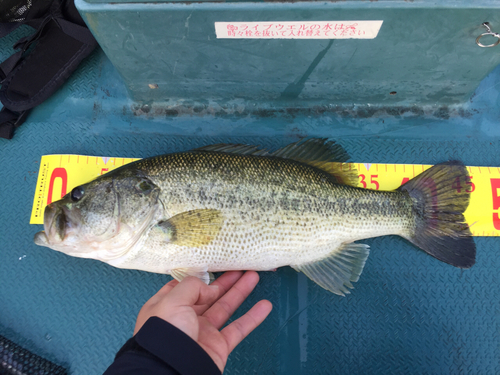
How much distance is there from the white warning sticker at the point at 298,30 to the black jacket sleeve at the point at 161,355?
1.51 metres

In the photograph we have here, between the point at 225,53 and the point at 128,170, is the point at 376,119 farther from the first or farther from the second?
the point at 128,170

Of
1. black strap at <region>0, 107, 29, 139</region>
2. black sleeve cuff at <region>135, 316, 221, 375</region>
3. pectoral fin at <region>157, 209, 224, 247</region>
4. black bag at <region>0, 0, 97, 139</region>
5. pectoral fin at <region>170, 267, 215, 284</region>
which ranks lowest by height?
black sleeve cuff at <region>135, 316, 221, 375</region>

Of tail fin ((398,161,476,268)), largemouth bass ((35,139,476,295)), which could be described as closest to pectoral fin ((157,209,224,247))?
largemouth bass ((35,139,476,295))

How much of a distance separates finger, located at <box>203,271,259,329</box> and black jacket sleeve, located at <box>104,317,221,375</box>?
404 mm

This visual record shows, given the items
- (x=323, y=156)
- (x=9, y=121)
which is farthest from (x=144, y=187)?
(x=9, y=121)

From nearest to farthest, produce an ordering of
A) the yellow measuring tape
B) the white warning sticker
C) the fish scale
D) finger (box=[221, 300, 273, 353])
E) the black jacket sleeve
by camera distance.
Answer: the black jacket sleeve → finger (box=[221, 300, 273, 353]) → the white warning sticker → the fish scale → the yellow measuring tape

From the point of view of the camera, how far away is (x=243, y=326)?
5.26ft

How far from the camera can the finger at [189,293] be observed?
137cm

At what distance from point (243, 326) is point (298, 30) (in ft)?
5.38

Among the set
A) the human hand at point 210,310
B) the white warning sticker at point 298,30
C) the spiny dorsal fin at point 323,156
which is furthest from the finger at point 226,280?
the white warning sticker at point 298,30

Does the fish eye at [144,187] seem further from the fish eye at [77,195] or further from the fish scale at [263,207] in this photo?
the fish eye at [77,195]

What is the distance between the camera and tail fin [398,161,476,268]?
192cm

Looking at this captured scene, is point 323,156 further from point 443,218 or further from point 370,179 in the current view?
point 443,218

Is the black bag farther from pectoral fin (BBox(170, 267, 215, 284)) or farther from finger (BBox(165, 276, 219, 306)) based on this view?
finger (BBox(165, 276, 219, 306))
